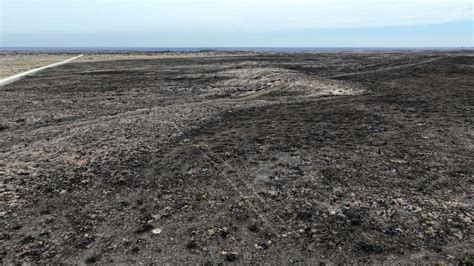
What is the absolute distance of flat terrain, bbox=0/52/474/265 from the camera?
5617mm

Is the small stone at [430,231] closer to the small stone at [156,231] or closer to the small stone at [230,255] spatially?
the small stone at [230,255]

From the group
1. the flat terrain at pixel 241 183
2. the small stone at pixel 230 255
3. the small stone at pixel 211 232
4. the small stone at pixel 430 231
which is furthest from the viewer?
the small stone at pixel 211 232

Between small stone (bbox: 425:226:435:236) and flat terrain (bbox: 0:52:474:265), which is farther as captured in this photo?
small stone (bbox: 425:226:435:236)

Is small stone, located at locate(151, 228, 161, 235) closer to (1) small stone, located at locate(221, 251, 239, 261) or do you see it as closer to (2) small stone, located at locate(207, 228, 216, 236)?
(2) small stone, located at locate(207, 228, 216, 236)

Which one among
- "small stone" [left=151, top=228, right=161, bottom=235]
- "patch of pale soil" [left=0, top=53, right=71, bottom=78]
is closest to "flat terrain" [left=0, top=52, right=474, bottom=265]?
"small stone" [left=151, top=228, right=161, bottom=235]

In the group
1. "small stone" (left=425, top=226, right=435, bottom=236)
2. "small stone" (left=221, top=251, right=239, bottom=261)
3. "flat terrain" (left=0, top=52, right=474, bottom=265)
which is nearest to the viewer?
"small stone" (left=221, top=251, right=239, bottom=261)

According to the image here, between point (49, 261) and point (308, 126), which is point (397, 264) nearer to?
point (49, 261)

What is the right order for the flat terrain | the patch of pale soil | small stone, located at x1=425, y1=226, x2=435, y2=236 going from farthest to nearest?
the patch of pale soil
small stone, located at x1=425, y1=226, x2=435, y2=236
the flat terrain

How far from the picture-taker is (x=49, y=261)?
5.30m

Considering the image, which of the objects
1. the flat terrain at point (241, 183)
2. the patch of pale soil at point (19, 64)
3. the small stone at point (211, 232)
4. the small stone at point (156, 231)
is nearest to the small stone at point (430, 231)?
the flat terrain at point (241, 183)

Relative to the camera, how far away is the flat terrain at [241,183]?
18.4 feet

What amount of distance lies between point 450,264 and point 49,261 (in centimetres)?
504

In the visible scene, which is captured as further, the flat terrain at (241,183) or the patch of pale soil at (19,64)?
the patch of pale soil at (19,64)

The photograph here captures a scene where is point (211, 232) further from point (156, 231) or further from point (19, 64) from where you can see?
point (19, 64)
